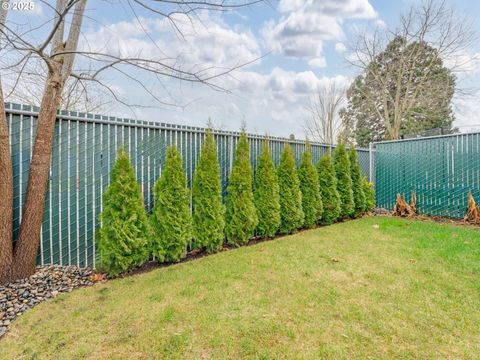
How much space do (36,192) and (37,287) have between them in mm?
1059

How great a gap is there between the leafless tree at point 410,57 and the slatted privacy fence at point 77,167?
47.7ft

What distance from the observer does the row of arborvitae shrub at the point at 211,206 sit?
329 centimetres

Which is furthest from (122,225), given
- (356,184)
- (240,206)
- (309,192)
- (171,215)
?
(356,184)

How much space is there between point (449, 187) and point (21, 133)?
8711 millimetres

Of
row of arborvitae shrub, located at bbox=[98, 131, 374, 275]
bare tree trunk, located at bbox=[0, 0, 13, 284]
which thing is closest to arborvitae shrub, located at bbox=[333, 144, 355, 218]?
row of arborvitae shrub, located at bbox=[98, 131, 374, 275]

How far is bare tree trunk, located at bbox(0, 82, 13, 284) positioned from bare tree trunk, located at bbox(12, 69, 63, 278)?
3.1 inches

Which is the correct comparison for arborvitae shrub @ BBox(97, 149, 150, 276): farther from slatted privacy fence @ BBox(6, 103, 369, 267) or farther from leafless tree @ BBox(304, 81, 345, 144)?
leafless tree @ BBox(304, 81, 345, 144)

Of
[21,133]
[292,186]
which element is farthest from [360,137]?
[21,133]

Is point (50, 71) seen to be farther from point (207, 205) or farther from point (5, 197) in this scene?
point (207, 205)

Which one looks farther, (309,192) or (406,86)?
(406,86)

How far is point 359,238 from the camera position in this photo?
4816mm

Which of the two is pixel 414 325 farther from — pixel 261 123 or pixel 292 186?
pixel 261 123

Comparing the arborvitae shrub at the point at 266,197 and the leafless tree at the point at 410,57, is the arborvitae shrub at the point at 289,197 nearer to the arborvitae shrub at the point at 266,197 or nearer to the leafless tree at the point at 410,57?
the arborvitae shrub at the point at 266,197

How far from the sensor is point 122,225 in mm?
3256
